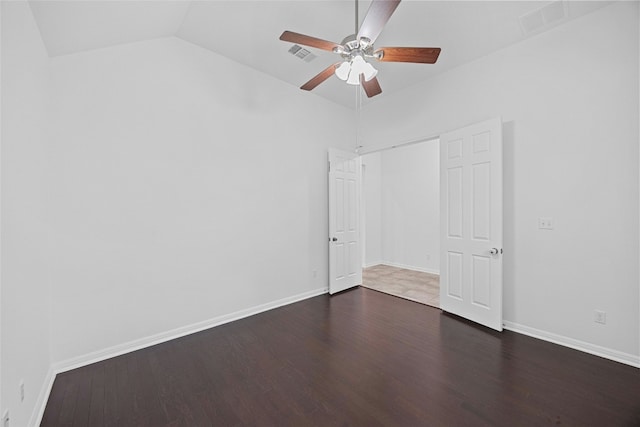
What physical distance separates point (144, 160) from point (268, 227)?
1.62m

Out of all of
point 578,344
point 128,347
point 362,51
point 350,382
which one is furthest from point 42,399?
point 578,344

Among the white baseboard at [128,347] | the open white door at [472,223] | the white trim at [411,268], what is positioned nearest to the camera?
the white baseboard at [128,347]

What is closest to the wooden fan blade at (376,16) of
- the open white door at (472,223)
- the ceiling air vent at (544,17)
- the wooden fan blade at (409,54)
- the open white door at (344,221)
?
the wooden fan blade at (409,54)

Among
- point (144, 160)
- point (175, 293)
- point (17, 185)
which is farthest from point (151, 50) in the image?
point (175, 293)

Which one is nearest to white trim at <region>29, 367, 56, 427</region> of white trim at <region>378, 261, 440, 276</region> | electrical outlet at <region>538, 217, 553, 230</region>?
electrical outlet at <region>538, 217, 553, 230</region>

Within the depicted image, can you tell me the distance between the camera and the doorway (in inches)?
226

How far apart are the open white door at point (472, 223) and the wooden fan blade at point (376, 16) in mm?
1934

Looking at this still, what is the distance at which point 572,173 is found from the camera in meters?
2.66

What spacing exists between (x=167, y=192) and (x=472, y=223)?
350 centimetres

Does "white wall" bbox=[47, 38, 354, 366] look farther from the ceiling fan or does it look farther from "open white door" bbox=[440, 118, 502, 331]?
"open white door" bbox=[440, 118, 502, 331]

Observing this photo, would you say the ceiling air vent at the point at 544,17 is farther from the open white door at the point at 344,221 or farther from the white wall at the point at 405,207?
the white wall at the point at 405,207

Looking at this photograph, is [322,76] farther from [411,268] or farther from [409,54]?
[411,268]

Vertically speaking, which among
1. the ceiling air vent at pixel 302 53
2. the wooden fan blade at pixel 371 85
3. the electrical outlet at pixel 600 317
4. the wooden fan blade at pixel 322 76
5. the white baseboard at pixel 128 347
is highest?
the ceiling air vent at pixel 302 53

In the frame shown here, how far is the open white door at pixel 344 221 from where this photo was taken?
4289 millimetres
